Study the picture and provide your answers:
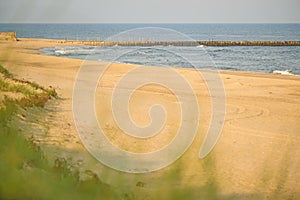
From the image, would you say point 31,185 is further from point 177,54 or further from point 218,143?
point 218,143

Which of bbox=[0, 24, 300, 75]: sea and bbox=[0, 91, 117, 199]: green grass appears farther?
bbox=[0, 24, 300, 75]: sea

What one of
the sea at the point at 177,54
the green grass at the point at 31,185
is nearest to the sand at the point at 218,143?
the green grass at the point at 31,185

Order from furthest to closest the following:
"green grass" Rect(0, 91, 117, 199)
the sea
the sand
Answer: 1. the sea
2. the sand
3. "green grass" Rect(0, 91, 117, 199)

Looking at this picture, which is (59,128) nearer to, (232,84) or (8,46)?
(8,46)

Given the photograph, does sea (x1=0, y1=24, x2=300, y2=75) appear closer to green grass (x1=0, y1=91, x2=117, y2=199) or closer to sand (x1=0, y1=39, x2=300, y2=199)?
sand (x1=0, y1=39, x2=300, y2=199)

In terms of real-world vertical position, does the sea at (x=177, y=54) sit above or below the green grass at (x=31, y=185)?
above

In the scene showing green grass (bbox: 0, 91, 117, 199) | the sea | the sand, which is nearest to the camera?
green grass (bbox: 0, 91, 117, 199)

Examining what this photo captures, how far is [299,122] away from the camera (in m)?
10.8

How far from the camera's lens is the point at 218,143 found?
8109 millimetres

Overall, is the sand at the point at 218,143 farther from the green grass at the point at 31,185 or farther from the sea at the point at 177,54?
the sea at the point at 177,54

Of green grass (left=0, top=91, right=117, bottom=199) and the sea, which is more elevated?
the sea

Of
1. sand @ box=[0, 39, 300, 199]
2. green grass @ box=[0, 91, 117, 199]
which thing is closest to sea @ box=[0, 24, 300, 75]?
sand @ box=[0, 39, 300, 199]

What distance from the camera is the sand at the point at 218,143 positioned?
8.81 ft

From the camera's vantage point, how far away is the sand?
269cm
